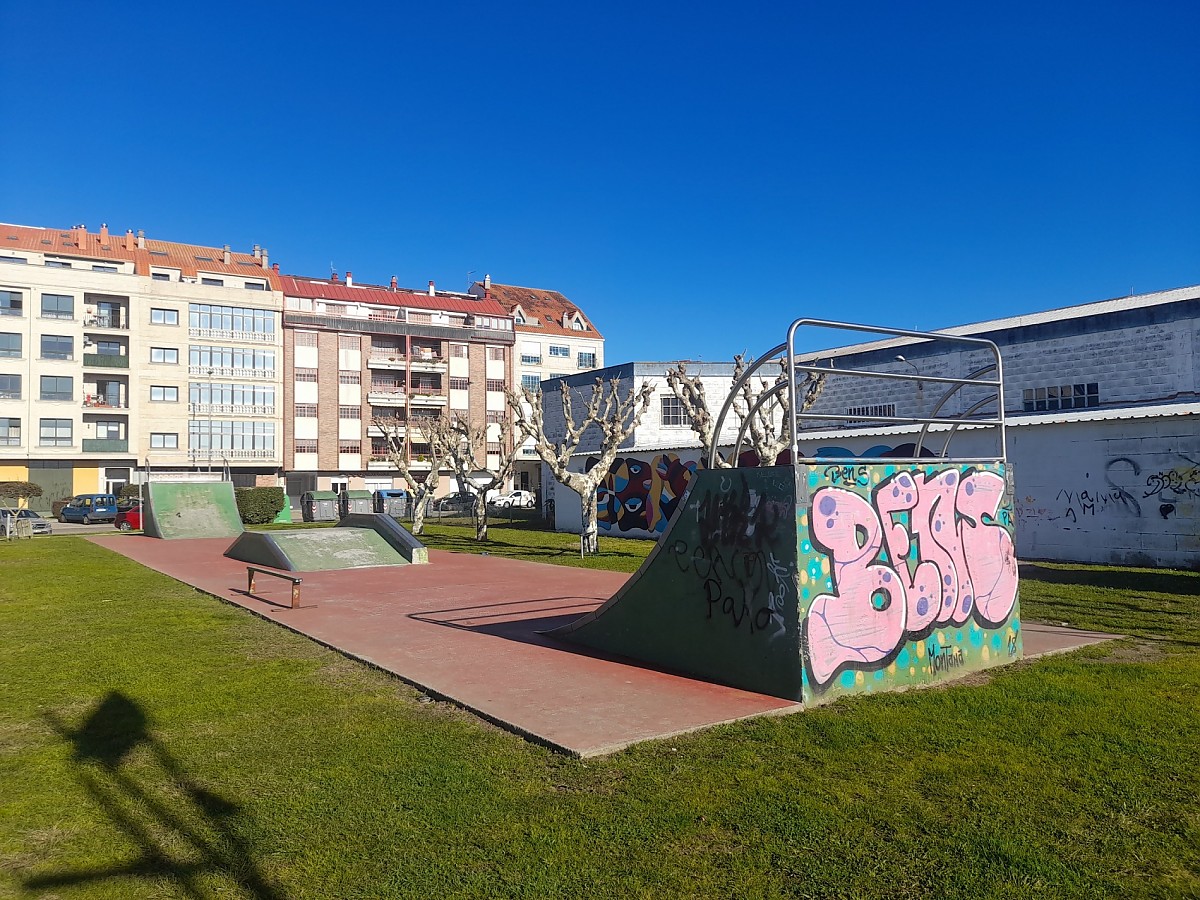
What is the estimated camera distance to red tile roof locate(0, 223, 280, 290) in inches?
2281

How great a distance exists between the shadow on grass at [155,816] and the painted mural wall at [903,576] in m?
4.33

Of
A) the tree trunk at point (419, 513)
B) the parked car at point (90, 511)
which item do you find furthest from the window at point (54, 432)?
Answer: the tree trunk at point (419, 513)

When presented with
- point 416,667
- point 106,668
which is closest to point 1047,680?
point 416,667

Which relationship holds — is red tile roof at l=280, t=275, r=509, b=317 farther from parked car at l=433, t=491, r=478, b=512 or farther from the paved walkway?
the paved walkway

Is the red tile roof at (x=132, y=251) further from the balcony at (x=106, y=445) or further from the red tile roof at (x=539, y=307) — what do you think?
the red tile roof at (x=539, y=307)

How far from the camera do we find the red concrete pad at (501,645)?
653cm

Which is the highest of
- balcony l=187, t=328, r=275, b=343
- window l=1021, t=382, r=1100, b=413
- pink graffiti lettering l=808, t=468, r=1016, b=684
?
balcony l=187, t=328, r=275, b=343

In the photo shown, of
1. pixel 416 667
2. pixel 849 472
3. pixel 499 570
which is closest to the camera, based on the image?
pixel 849 472

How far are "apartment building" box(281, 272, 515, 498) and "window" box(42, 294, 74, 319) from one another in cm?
1269

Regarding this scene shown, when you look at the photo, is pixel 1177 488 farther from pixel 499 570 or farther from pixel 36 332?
pixel 36 332

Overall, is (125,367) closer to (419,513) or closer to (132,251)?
(132,251)

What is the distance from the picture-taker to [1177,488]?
16281 mm

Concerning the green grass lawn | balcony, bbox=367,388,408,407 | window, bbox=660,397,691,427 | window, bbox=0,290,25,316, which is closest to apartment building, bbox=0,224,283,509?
window, bbox=0,290,25,316

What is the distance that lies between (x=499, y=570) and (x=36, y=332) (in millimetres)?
47975
